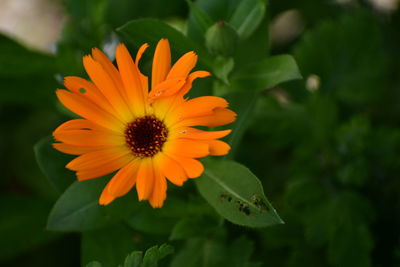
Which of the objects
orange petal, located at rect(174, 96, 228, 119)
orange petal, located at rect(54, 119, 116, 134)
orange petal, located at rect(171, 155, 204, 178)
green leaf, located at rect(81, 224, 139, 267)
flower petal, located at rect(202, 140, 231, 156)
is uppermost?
orange petal, located at rect(54, 119, 116, 134)

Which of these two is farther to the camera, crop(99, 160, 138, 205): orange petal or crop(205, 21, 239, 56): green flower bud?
crop(205, 21, 239, 56): green flower bud

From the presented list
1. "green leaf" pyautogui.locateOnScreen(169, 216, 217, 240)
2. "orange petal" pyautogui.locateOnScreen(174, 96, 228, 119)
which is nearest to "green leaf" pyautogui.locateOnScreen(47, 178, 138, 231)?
"green leaf" pyautogui.locateOnScreen(169, 216, 217, 240)

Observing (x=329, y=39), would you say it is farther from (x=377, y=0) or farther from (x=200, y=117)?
(x=200, y=117)

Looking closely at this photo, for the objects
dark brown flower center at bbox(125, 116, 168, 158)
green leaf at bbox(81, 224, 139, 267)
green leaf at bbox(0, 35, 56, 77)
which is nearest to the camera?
dark brown flower center at bbox(125, 116, 168, 158)

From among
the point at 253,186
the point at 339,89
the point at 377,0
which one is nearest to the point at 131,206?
the point at 253,186

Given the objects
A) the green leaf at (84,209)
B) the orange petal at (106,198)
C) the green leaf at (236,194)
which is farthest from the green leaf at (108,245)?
the orange petal at (106,198)

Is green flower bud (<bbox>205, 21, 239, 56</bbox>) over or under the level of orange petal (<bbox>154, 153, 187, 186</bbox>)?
over

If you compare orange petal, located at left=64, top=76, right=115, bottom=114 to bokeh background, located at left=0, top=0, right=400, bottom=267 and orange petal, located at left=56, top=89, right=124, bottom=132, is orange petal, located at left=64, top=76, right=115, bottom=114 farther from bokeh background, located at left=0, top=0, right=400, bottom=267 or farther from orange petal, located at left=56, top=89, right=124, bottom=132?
bokeh background, located at left=0, top=0, right=400, bottom=267
